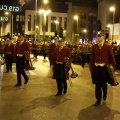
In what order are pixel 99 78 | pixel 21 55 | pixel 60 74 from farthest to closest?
1. pixel 21 55
2. pixel 60 74
3. pixel 99 78

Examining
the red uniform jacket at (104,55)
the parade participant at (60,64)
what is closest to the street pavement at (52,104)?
the parade participant at (60,64)

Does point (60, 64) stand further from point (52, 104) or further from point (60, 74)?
point (52, 104)

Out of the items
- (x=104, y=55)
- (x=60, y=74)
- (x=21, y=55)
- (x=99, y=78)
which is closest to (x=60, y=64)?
(x=60, y=74)

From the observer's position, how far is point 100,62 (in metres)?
8.35

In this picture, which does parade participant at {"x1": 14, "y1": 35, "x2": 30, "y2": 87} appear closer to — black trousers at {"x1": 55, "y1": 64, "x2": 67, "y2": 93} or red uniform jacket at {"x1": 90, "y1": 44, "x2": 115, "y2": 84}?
black trousers at {"x1": 55, "y1": 64, "x2": 67, "y2": 93}

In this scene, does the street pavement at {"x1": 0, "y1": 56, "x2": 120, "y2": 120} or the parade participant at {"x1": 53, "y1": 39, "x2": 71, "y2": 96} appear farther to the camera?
the parade participant at {"x1": 53, "y1": 39, "x2": 71, "y2": 96}

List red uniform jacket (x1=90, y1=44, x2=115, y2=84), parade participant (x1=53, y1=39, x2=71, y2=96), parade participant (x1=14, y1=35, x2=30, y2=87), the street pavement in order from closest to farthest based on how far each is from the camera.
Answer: the street pavement, red uniform jacket (x1=90, y1=44, x2=115, y2=84), parade participant (x1=53, y1=39, x2=71, y2=96), parade participant (x1=14, y1=35, x2=30, y2=87)

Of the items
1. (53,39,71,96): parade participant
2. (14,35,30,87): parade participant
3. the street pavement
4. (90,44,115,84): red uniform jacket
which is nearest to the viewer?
the street pavement

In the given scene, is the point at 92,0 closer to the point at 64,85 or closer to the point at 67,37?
the point at 67,37

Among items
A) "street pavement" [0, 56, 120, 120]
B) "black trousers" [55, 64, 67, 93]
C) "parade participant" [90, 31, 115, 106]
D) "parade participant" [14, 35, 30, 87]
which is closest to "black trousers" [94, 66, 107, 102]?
"parade participant" [90, 31, 115, 106]

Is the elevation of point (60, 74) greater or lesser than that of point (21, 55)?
lesser

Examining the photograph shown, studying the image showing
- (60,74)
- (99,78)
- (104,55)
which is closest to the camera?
(104,55)

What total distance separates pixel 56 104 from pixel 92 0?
8040cm

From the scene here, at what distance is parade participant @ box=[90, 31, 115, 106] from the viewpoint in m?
8.33
